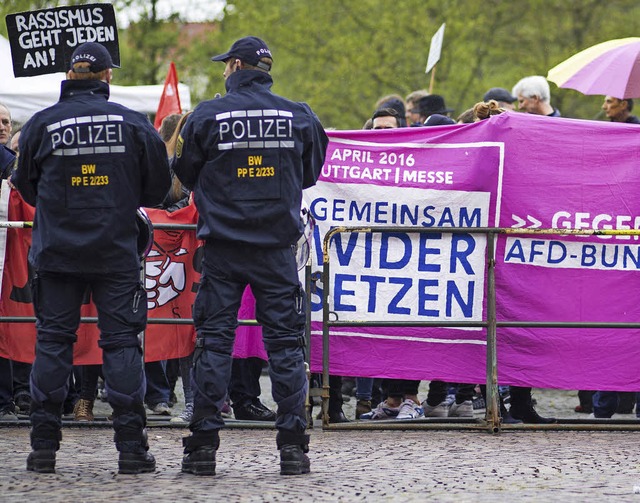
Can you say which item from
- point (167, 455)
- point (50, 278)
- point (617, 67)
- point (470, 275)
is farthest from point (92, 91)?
point (617, 67)

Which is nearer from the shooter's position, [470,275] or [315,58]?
[470,275]

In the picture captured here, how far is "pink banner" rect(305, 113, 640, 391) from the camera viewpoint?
8555mm

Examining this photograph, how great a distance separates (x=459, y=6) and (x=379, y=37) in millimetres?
2049

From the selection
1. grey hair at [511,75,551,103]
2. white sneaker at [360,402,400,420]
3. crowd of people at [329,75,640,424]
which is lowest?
white sneaker at [360,402,400,420]

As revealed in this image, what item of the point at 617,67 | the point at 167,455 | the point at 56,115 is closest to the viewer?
the point at 56,115

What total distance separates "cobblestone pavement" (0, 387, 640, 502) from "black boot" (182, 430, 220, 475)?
0.06m

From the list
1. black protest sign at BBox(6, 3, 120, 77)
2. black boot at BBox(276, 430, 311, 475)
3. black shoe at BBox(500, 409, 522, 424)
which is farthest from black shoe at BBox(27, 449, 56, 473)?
black protest sign at BBox(6, 3, 120, 77)

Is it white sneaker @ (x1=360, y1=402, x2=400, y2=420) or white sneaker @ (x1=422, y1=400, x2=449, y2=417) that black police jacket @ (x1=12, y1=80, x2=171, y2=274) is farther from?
white sneaker @ (x1=422, y1=400, x2=449, y2=417)

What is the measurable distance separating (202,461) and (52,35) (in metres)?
4.79

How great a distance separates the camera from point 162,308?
8727mm

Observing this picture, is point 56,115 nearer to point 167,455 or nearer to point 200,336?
point 200,336

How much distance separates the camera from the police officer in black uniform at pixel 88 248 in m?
6.66

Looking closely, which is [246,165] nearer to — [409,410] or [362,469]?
[362,469]

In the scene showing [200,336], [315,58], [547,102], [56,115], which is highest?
[315,58]
